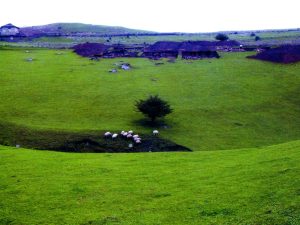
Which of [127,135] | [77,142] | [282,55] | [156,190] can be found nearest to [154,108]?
[127,135]

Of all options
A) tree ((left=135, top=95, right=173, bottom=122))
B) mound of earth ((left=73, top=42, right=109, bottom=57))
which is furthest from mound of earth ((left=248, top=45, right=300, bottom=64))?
tree ((left=135, top=95, right=173, bottom=122))

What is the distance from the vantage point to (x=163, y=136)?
4578 centimetres

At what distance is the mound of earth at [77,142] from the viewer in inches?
1571

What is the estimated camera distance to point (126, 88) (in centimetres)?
6494

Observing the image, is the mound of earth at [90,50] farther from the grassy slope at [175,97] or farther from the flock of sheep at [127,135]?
the flock of sheep at [127,135]

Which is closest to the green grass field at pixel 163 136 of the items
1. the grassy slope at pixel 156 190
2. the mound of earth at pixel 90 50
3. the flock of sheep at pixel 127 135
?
the grassy slope at pixel 156 190

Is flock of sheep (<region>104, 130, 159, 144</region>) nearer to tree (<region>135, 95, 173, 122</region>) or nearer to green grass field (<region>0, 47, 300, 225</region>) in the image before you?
green grass field (<region>0, 47, 300, 225</region>)

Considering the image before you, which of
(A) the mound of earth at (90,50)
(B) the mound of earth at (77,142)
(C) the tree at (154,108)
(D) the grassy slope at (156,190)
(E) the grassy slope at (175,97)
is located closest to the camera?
(D) the grassy slope at (156,190)

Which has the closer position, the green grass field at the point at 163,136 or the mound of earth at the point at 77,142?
the green grass field at the point at 163,136

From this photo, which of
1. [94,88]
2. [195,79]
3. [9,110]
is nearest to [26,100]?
[9,110]

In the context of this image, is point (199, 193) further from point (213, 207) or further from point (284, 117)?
point (284, 117)

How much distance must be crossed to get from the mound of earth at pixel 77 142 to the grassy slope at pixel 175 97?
2910 millimetres

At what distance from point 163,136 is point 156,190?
2391 centimetres

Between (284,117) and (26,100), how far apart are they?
3428cm
